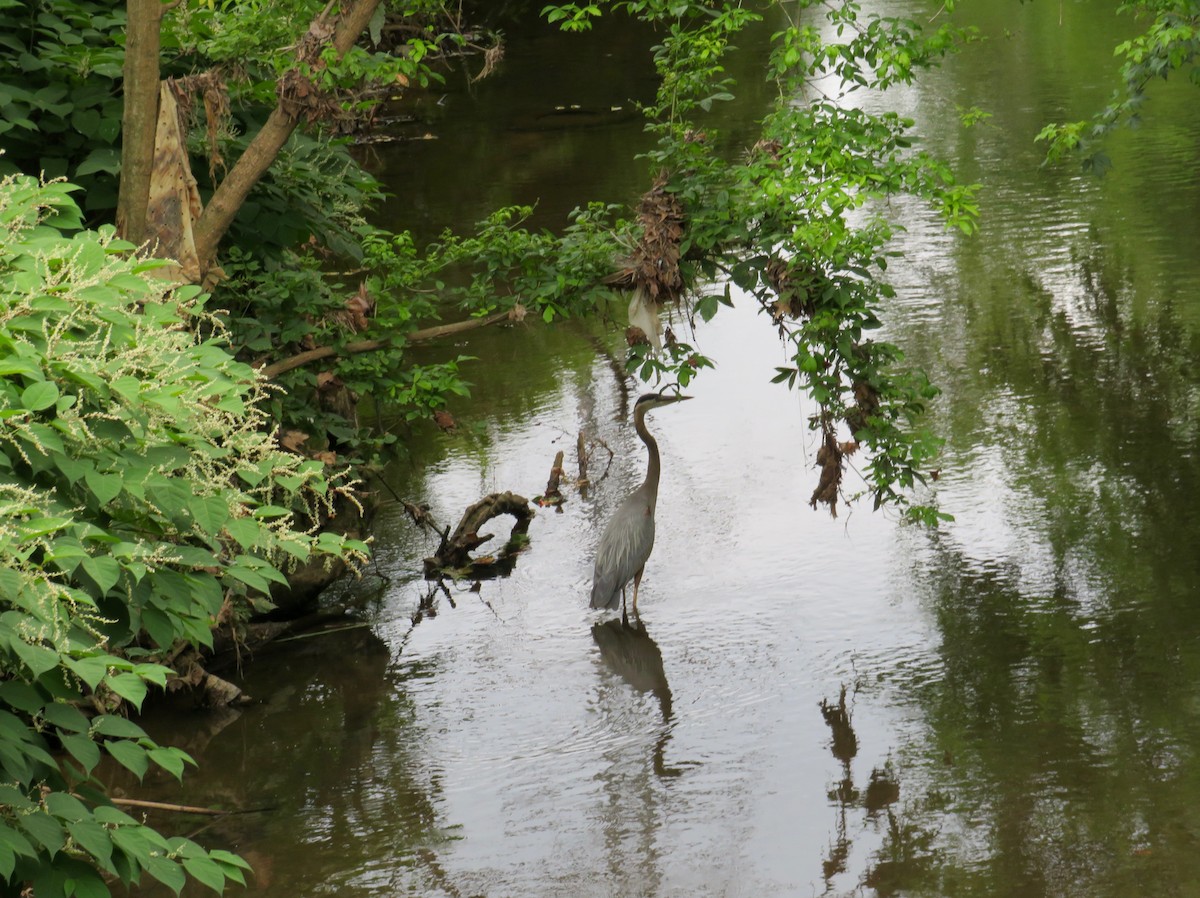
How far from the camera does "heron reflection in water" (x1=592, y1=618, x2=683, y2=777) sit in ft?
21.0

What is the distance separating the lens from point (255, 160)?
6.07m

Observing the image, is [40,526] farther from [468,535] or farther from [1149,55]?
[1149,55]

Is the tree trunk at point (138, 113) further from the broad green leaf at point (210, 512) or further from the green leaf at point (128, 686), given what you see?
the green leaf at point (128, 686)

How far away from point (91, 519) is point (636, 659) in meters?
3.81

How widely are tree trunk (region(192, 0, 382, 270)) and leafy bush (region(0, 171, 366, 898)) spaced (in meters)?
2.47

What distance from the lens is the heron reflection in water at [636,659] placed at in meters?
6.41

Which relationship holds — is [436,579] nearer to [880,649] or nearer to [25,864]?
[880,649]

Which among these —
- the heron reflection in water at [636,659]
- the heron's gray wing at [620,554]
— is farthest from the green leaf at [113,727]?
the heron's gray wing at [620,554]

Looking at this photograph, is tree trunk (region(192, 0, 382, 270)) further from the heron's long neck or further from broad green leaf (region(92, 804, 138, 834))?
broad green leaf (region(92, 804, 138, 834))

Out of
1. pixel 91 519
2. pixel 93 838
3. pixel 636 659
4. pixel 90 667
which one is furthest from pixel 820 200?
pixel 93 838

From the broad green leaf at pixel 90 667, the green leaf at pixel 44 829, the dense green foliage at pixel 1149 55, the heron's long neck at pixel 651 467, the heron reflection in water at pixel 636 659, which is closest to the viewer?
the broad green leaf at pixel 90 667

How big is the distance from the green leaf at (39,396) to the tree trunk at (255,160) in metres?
3.31

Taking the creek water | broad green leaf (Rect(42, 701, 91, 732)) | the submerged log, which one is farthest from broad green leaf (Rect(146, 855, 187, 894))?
the submerged log

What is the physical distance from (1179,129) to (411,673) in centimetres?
1188
